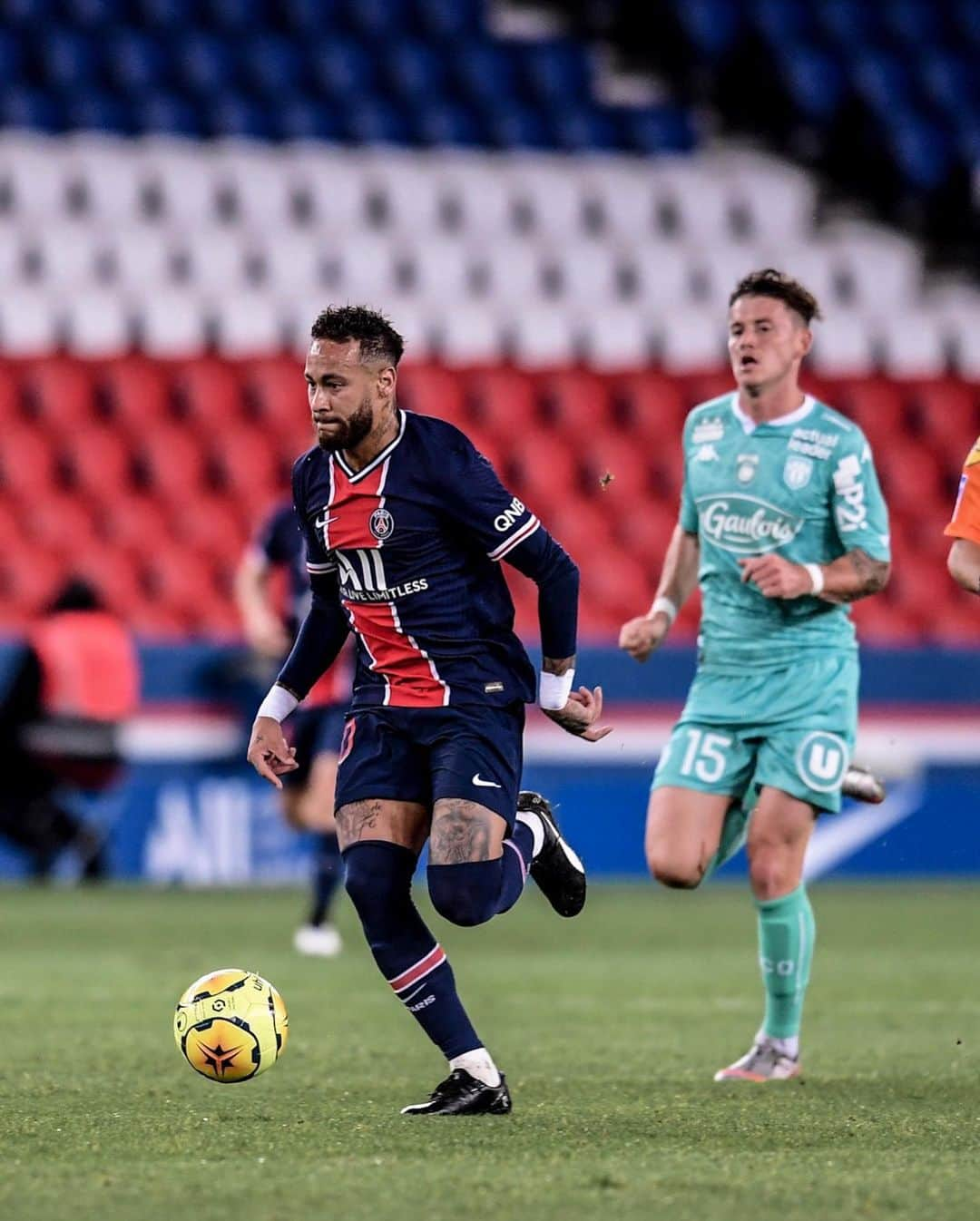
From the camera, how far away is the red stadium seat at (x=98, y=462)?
14.2m

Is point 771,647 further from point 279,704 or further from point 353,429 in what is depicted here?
point 353,429

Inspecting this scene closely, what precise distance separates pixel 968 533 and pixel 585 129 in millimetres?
10698

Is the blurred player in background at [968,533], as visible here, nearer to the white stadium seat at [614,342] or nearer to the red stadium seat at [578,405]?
the red stadium seat at [578,405]

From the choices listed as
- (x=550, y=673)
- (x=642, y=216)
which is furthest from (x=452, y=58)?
(x=550, y=673)

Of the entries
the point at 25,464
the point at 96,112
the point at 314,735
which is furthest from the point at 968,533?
the point at 96,112

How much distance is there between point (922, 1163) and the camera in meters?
4.64

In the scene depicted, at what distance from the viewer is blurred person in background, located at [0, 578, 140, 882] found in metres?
12.5

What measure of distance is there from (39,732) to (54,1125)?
801 centimetres

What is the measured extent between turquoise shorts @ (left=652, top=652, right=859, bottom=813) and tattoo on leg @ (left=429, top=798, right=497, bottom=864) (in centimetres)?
108

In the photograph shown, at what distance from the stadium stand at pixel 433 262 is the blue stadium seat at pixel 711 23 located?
28mm

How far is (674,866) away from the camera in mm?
6188

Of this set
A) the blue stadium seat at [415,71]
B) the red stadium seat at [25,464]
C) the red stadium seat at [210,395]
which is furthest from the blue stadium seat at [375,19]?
the red stadium seat at [25,464]

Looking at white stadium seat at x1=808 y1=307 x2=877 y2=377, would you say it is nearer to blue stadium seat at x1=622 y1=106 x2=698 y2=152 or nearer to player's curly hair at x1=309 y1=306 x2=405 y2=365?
blue stadium seat at x1=622 y1=106 x2=698 y2=152

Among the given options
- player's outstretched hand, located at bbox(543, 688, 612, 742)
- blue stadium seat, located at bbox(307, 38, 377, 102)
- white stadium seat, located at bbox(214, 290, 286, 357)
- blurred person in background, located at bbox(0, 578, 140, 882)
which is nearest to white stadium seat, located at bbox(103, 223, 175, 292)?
white stadium seat, located at bbox(214, 290, 286, 357)
